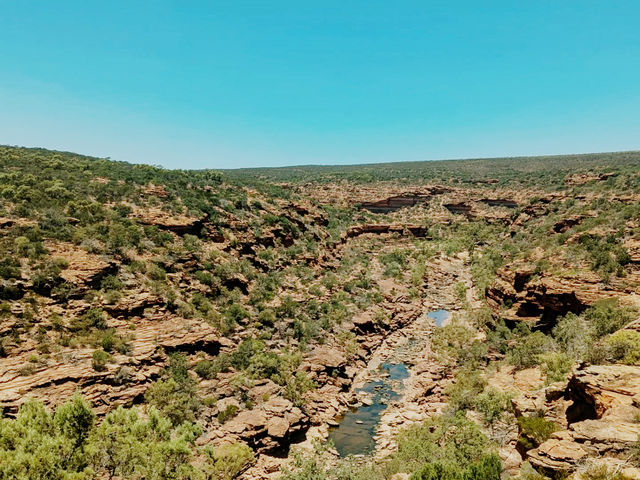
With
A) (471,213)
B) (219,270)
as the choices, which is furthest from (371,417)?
(471,213)

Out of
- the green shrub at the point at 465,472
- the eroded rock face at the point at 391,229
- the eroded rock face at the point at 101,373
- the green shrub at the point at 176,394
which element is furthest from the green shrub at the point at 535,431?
the eroded rock face at the point at 391,229

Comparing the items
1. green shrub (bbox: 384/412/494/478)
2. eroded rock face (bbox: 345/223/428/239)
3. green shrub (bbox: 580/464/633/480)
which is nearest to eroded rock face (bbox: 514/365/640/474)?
green shrub (bbox: 580/464/633/480)

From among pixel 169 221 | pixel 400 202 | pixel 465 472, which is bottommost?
pixel 465 472

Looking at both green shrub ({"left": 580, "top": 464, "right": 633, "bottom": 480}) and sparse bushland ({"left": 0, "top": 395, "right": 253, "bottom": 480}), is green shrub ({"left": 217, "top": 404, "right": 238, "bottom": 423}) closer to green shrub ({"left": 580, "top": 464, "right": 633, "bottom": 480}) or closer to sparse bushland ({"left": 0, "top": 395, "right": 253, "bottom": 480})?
sparse bushland ({"left": 0, "top": 395, "right": 253, "bottom": 480})

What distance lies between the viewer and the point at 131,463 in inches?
446

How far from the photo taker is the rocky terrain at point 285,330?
14727 mm

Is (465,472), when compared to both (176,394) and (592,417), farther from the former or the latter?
(176,394)

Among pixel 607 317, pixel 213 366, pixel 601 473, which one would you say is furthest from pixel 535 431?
pixel 213 366

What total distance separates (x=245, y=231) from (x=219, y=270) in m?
10.9

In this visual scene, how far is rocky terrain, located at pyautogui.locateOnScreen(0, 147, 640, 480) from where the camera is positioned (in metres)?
14.7

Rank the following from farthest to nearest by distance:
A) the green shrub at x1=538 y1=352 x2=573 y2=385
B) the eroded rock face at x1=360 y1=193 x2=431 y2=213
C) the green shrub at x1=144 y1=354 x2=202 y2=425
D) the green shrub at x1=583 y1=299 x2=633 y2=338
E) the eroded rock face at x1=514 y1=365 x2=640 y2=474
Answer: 1. the eroded rock face at x1=360 y1=193 x2=431 y2=213
2. the green shrub at x1=583 y1=299 x2=633 y2=338
3. the green shrub at x1=144 y1=354 x2=202 y2=425
4. the green shrub at x1=538 y1=352 x2=573 y2=385
5. the eroded rock face at x1=514 y1=365 x2=640 y2=474

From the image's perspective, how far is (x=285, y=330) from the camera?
2939 cm

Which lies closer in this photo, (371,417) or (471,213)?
(371,417)

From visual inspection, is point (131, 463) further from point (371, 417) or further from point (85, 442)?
point (371, 417)
